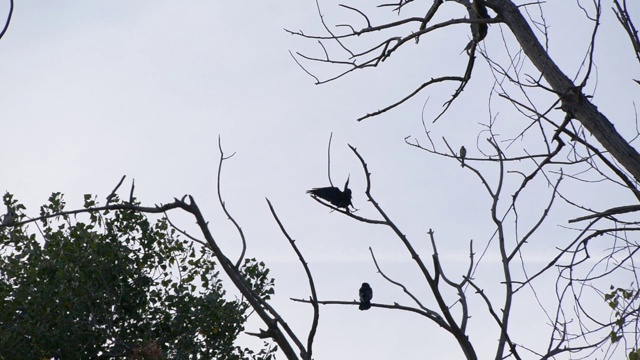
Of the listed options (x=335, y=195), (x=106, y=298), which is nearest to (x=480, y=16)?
(x=335, y=195)

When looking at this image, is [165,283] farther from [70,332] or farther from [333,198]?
[333,198]

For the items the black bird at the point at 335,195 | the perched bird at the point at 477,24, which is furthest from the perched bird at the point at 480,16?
the black bird at the point at 335,195

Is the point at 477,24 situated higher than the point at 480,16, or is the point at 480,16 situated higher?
the point at 477,24

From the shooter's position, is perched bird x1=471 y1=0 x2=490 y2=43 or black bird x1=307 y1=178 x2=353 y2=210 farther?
black bird x1=307 y1=178 x2=353 y2=210

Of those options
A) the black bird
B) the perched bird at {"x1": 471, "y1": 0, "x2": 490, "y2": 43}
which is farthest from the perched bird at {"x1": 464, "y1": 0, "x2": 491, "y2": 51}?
the black bird

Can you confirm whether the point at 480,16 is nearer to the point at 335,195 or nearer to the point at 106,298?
the point at 335,195

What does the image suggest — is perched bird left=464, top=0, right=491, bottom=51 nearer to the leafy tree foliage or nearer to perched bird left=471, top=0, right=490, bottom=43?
perched bird left=471, top=0, right=490, bottom=43

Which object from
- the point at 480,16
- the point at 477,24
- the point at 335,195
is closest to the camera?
the point at 480,16

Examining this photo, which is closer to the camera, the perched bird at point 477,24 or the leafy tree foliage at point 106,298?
the perched bird at point 477,24

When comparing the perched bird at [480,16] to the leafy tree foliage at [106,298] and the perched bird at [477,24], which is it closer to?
the perched bird at [477,24]

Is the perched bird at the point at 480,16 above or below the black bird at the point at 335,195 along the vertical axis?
below

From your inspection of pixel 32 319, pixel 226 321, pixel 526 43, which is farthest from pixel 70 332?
pixel 526 43

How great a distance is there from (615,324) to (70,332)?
21.0ft

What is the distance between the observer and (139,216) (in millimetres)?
8789
